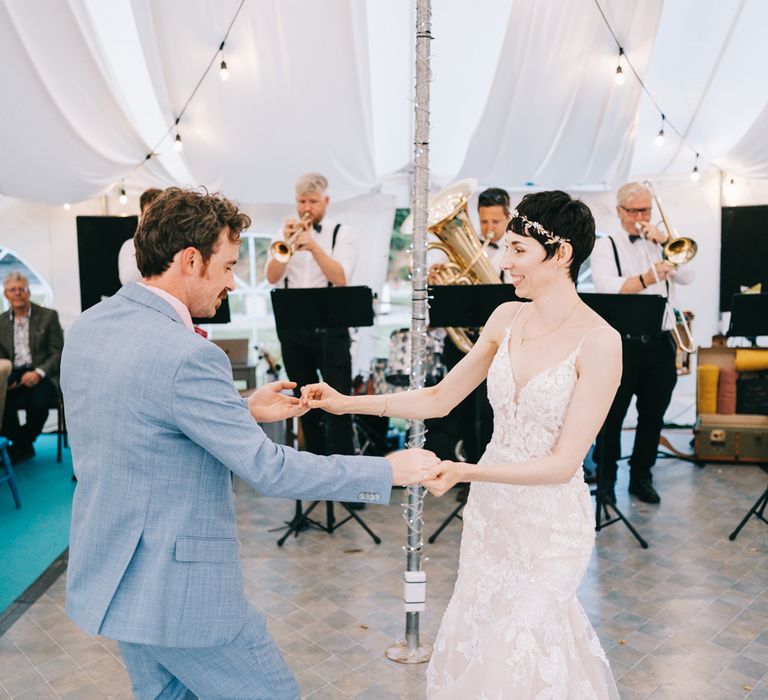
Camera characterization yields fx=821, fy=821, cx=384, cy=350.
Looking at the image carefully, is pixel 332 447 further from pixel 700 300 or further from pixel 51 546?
pixel 700 300

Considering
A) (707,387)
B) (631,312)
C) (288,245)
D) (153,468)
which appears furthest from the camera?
(707,387)

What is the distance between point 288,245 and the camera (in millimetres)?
5633

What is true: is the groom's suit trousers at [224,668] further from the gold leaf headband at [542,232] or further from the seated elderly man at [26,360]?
the seated elderly man at [26,360]

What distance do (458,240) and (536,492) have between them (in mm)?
3093

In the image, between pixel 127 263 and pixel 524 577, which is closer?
pixel 524 577

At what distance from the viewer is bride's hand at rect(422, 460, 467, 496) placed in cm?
235

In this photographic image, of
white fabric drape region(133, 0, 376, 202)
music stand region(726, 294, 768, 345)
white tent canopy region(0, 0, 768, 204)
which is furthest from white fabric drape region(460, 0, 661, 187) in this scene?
music stand region(726, 294, 768, 345)

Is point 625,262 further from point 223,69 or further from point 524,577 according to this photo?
point 524,577

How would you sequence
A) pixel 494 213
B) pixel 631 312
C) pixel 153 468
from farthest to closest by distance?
pixel 494 213 < pixel 631 312 < pixel 153 468

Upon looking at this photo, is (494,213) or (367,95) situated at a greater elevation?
(367,95)

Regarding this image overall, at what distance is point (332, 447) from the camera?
5934 mm

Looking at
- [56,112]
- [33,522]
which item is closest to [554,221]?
[33,522]

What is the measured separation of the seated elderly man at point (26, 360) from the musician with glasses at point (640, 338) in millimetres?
5023

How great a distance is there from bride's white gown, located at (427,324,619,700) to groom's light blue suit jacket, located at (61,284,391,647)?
0.96 m
